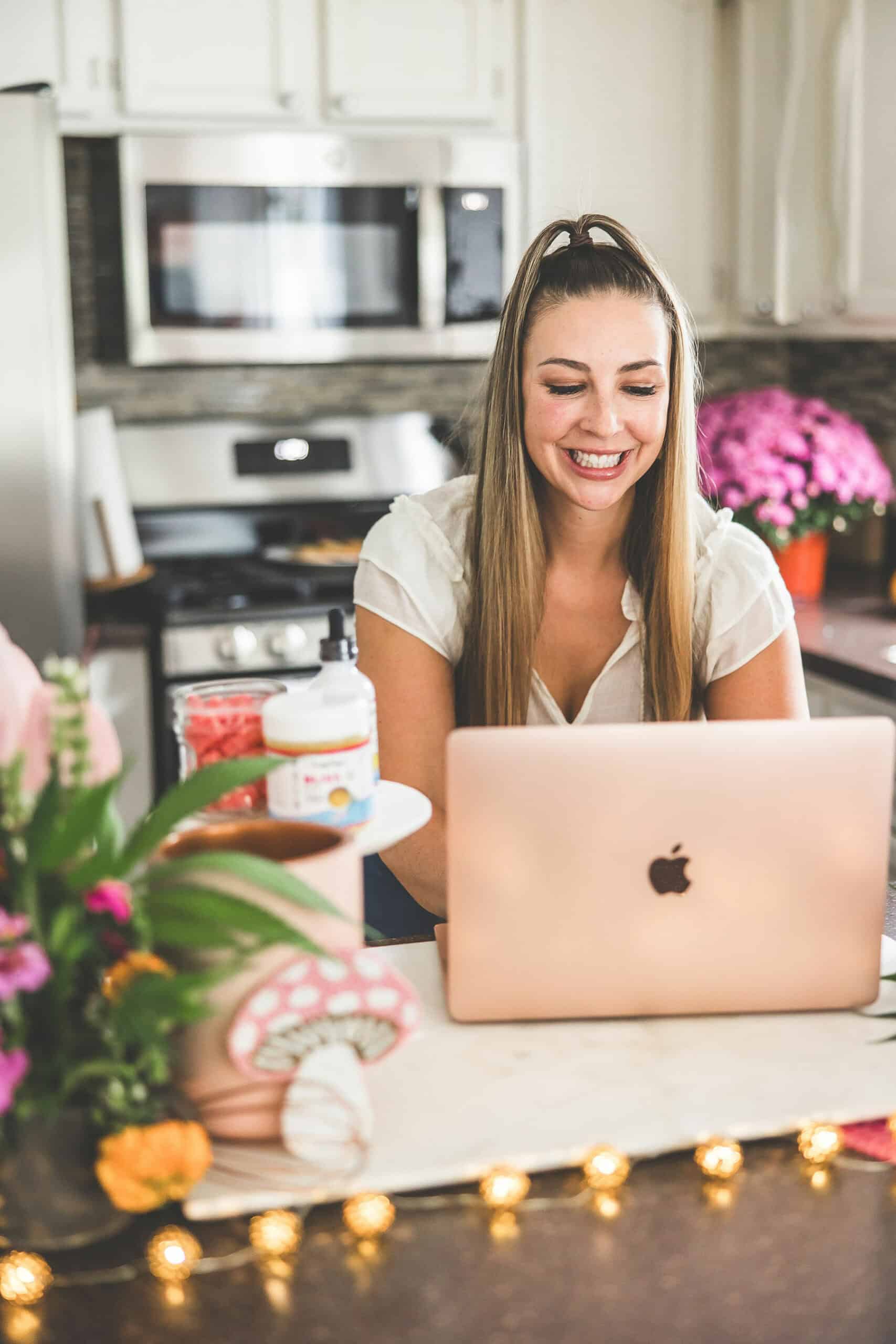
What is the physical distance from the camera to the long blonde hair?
1.52 metres

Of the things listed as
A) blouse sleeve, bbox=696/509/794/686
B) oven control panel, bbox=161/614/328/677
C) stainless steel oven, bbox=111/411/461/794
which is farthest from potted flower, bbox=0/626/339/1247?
stainless steel oven, bbox=111/411/461/794

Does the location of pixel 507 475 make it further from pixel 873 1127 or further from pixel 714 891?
pixel 873 1127

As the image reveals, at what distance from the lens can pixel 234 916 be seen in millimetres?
740

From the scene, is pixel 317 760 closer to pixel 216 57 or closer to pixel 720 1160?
pixel 720 1160

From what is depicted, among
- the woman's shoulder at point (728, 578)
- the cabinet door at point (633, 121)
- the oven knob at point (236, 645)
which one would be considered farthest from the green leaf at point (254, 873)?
the cabinet door at point (633, 121)

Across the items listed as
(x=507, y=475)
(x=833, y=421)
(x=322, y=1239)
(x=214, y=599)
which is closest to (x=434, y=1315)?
(x=322, y=1239)

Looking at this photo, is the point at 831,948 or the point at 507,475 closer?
the point at 831,948

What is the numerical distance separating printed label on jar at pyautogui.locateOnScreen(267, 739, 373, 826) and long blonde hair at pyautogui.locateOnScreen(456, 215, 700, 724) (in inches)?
25.5

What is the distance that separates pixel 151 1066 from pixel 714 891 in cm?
40

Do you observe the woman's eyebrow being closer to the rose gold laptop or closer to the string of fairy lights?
the rose gold laptop

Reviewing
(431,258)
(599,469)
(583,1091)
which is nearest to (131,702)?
(431,258)

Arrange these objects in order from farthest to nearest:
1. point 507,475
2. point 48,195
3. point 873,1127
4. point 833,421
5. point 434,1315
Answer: point 833,421 < point 48,195 < point 507,475 < point 873,1127 < point 434,1315

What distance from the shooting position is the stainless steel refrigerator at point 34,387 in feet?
8.11

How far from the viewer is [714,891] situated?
3.10 ft
